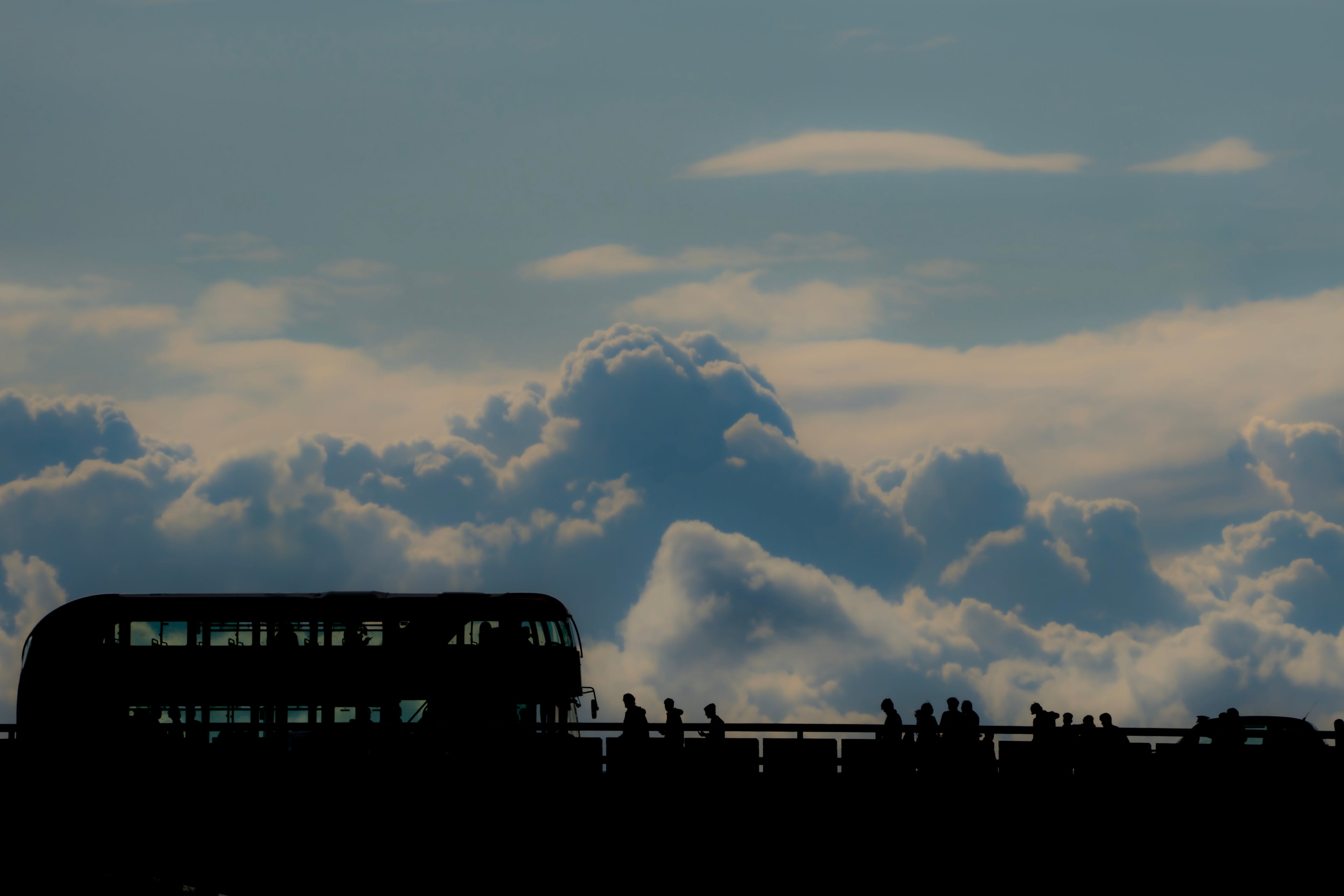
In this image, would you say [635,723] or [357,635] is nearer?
[635,723]

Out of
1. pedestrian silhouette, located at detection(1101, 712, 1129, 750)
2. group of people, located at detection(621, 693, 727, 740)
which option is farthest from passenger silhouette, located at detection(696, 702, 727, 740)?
pedestrian silhouette, located at detection(1101, 712, 1129, 750)

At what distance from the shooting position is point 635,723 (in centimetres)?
1788

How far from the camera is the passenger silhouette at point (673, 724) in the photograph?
703 inches

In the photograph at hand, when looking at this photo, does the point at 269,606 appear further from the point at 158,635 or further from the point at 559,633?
the point at 559,633

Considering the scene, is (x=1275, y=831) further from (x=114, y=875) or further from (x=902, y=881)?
(x=114, y=875)

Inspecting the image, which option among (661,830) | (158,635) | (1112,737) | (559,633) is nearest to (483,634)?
(559,633)

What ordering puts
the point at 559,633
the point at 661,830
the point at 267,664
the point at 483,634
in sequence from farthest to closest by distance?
the point at 559,633 < the point at 483,634 < the point at 267,664 < the point at 661,830

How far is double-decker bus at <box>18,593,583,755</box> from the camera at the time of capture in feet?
69.4

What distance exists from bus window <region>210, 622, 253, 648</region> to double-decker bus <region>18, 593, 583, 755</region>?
0.02 metres

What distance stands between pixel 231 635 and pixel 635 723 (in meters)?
8.03

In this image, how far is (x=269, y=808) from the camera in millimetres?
17609

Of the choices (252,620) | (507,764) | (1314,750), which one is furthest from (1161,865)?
(252,620)

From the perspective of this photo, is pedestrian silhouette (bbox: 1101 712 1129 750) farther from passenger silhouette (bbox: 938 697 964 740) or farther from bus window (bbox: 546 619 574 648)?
bus window (bbox: 546 619 574 648)

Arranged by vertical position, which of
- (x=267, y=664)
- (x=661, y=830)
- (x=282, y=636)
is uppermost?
(x=282, y=636)
